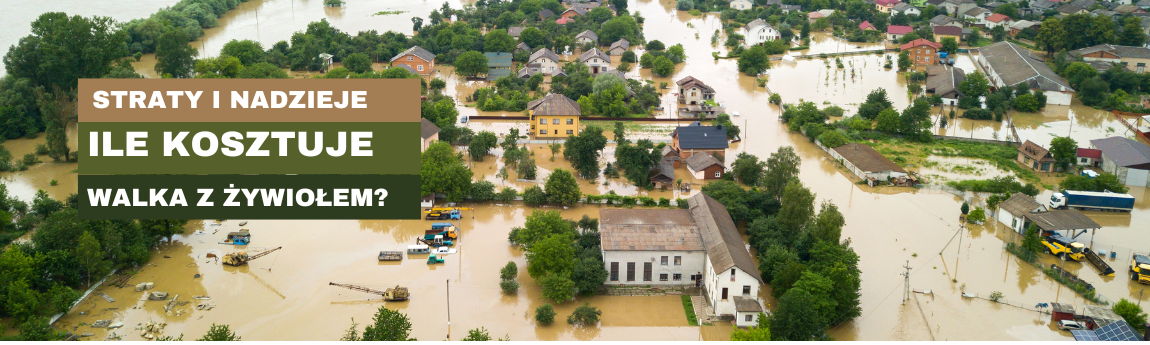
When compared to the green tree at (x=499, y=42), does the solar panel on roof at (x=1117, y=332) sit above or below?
below

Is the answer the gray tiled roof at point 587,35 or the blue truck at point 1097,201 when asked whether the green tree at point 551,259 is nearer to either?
the blue truck at point 1097,201

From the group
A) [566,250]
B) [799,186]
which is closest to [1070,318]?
[799,186]

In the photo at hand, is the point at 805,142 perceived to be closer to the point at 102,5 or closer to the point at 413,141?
the point at 413,141

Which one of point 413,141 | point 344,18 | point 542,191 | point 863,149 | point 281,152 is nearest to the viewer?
point 281,152

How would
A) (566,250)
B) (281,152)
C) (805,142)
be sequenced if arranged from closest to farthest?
(281,152), (566,250), (805,142)

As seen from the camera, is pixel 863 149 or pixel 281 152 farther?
pixel 863 149

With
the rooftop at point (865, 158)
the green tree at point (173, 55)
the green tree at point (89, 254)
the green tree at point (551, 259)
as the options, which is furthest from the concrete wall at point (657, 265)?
the green tree at point (173, 55)

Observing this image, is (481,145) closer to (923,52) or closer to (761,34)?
(761,34)
